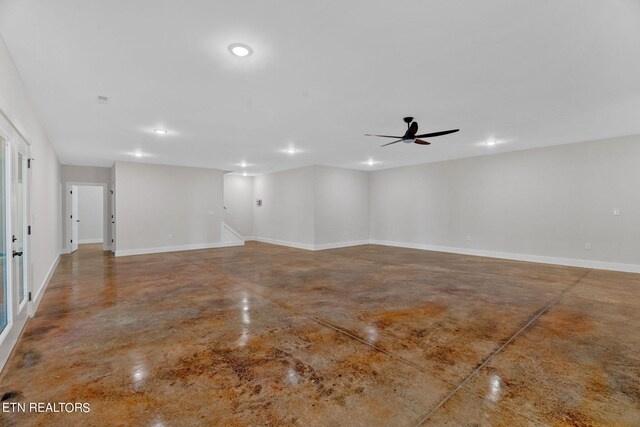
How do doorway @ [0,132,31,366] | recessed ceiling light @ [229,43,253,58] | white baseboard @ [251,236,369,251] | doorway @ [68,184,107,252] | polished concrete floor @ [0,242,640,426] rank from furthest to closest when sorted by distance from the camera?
doorway @ [68,184,107,252] < white baseboard @ [251,236,369,251] < doorway @ [0,132,31,366] < recessed ceiling light @ [229,43,253,58] < polished concrete floor @ [0,242,640,426]

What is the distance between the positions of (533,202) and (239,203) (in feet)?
31.8

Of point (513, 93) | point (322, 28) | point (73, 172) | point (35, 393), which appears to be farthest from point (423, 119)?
point (73, 172)

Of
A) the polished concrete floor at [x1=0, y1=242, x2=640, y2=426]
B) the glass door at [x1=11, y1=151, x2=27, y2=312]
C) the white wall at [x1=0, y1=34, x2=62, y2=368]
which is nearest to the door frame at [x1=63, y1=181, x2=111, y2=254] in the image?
the white wall at [x1=0, y1=34, x2=62, y2=368]

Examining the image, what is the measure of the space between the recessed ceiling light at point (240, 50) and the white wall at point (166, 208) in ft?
24.3

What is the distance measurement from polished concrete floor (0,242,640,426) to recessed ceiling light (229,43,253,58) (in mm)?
2746

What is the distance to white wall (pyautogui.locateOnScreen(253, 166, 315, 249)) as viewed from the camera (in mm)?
9570

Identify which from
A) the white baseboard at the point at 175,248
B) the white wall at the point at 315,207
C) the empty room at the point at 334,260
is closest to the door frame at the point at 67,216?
the white baseboard at the point at 175,248

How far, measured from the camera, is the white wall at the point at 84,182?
9117mm

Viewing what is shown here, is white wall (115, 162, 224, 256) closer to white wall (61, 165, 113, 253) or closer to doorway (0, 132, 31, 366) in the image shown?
white wall (61, 165, 113, 253)

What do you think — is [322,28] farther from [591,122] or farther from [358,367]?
[591,122]

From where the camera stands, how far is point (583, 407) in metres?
1.95

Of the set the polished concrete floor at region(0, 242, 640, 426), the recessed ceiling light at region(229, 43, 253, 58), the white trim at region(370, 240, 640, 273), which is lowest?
the polished concrete floor at region(0, 242, 640, 426)

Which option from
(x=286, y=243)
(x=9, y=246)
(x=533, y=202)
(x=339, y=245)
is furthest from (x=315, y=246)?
(x=9, y=246)

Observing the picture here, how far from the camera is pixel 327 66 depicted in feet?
9.93
